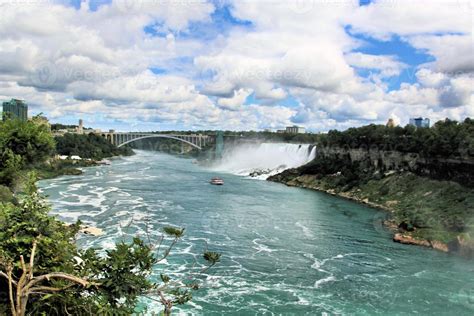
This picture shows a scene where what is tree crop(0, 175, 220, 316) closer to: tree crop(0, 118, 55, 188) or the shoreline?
tree crop(0, 118, 55, 188)

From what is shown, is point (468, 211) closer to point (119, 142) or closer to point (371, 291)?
point (371, 291)

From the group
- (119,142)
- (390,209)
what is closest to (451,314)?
(390,209)

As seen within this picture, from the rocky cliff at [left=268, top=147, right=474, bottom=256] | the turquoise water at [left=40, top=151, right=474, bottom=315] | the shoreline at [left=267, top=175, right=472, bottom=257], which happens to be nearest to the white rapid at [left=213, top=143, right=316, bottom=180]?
the rocky cliff at [left=268, top=147, right=474, bottom=256]

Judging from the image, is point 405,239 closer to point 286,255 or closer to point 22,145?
point 286,255

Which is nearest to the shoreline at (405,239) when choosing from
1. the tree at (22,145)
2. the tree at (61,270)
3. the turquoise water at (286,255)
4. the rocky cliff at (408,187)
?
the rocky cliff at (408,187)

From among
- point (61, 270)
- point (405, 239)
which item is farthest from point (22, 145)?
point (405, 239)

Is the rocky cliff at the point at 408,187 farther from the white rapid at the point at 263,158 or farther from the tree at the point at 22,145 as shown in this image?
the tree at the point at 22,145
